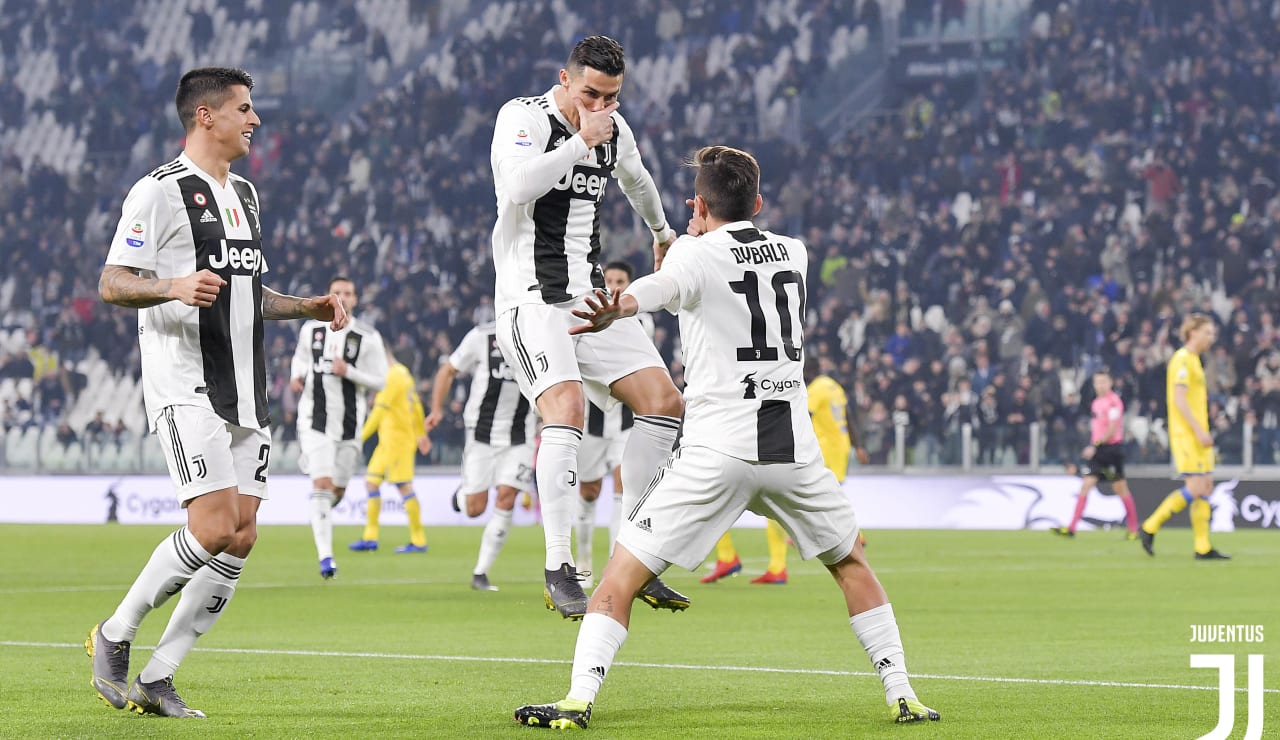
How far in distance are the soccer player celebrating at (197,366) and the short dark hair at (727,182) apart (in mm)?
1488

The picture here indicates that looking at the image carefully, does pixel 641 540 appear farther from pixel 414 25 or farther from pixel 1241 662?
pixel 414 25

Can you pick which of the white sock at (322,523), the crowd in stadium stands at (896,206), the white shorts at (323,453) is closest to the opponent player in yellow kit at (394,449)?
the white shorts at (323,453)

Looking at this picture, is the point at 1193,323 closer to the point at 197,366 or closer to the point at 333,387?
the point at 333,387

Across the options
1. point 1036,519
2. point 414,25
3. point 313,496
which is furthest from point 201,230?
point 414,25

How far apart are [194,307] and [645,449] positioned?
6.93 feet

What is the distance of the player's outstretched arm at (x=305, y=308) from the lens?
22.2 ft

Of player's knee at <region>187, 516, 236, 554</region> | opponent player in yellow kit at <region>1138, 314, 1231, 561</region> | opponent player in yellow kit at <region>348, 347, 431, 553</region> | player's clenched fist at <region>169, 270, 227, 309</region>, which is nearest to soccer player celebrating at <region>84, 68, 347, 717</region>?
player's knee at <region>187, 516, 236, 554</region>

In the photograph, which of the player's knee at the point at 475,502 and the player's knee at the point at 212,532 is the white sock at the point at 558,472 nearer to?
the player's knee at the point at 212,532

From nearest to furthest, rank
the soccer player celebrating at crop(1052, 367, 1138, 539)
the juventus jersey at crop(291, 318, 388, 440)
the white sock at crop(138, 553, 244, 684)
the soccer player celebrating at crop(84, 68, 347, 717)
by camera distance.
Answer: the soccer player celebrating at crop(84, 68, 347, 717) → the white sock at crop(138, 553, 244, 684) → the juventus jersey at crop(291, 318, 388, 440) → the soccer player celebrating at crop(1052, 367, 1138, 539)

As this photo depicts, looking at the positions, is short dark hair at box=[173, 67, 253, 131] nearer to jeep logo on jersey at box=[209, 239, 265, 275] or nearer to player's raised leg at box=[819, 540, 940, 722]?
jeep logo on jersey at box=[209, 239, 265, 275]

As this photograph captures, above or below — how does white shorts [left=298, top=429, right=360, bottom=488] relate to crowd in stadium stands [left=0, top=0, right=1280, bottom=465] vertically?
below

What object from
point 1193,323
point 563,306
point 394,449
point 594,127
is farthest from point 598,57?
point 394,449

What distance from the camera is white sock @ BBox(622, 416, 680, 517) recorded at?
758cm

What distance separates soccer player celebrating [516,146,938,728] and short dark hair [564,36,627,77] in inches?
42.0
